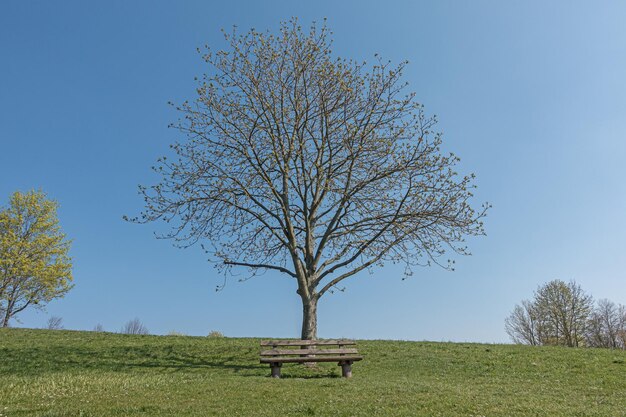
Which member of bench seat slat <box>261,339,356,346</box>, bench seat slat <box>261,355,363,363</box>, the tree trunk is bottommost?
bench seat slat <box>261,355,363,363</box>

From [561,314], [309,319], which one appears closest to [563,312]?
[561,314]

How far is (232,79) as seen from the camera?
22.8 m

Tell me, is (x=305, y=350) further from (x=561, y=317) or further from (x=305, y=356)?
(x=561, y=317)

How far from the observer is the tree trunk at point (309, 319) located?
19.5 m

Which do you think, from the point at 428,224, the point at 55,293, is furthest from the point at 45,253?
the point at 428,224

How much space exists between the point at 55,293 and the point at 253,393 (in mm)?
35993

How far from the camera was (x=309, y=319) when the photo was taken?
19719 millimetres

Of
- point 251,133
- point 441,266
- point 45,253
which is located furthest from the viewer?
point 45,253

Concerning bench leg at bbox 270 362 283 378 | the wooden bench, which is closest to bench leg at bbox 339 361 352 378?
the wooden bench

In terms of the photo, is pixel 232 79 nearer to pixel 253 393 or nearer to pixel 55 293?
pixel 253 393

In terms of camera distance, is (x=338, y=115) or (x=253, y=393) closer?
(x=253, y=393)

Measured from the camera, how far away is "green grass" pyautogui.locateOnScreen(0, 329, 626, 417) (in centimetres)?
1012

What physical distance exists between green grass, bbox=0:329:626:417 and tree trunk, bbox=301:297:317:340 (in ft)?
4.68

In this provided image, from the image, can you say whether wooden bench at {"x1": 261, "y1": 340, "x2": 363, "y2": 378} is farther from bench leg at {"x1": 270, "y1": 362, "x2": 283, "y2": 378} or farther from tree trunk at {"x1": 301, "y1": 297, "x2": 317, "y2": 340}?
tree trunk at {"x1": 301, "y1": 297, "x2": 317, "y2": 340}
